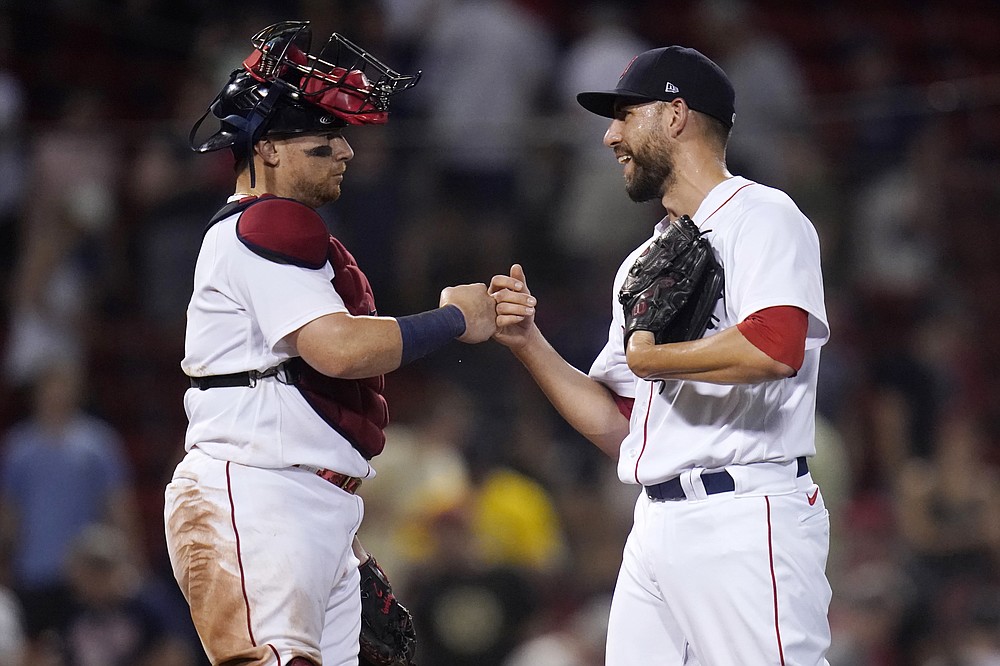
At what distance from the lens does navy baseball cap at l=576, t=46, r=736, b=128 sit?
3.84 metres

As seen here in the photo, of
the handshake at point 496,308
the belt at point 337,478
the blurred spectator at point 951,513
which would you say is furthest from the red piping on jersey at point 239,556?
the blurred spectator at point 951,513

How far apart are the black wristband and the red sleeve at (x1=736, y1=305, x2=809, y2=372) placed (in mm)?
760

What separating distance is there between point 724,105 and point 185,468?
5.71ft

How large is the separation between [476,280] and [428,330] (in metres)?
3.68

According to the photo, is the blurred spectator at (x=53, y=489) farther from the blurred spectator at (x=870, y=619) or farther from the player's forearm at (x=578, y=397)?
the player's forearm at (x=578, y=397)

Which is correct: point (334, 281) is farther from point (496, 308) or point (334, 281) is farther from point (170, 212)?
point (170, 212)

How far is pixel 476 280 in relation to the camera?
736 centimetres

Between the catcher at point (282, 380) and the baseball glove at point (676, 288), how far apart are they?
50 centimetres

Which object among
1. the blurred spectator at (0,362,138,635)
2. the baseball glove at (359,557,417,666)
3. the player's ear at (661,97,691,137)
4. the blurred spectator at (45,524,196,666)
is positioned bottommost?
the blurred spectator at (45,524,196,666)

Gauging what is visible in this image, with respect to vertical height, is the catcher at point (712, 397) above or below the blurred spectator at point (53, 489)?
above

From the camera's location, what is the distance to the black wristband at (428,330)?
363 cm

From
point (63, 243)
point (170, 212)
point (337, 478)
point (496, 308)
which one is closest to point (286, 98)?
point (496, 308)

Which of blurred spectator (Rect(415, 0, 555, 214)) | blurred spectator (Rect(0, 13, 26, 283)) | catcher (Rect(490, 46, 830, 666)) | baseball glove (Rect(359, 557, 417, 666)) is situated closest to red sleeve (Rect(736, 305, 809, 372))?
catcher (Rect(490, 46, 830, 666))

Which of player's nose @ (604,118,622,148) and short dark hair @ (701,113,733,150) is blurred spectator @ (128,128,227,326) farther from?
short dark hair @ (701,113,733,150)
